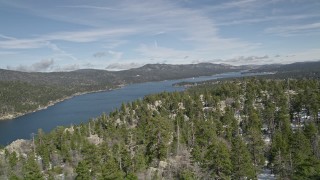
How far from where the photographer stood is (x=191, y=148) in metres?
86.1

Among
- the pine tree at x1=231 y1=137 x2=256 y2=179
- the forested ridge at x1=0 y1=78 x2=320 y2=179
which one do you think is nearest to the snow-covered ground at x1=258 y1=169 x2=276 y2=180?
the forested ridge at x1=0 y1=78 x2=320 y2=179

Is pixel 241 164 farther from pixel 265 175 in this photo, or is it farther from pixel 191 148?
pixel 191 148

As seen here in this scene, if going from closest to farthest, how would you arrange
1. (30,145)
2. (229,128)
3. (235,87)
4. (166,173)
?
(166,173)
(229,128)
(30,145)
(235,87)

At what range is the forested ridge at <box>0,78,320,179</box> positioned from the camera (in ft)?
189

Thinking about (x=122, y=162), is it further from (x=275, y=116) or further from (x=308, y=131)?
(x=275, y=116)

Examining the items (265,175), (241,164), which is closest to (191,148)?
(265,175)

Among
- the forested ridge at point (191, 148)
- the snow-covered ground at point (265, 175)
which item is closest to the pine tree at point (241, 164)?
the forested ridge at point (191, 148)

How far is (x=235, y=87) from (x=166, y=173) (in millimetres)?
92117

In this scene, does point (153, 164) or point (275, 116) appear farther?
point (275, 116)

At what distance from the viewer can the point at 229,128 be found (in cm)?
9012

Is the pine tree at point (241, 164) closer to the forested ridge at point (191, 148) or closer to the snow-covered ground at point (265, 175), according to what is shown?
the forested ridge at point (191, 148)

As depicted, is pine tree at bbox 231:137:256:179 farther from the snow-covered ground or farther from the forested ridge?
the snow-covered ground

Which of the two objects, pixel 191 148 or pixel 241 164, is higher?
pixel 241 164

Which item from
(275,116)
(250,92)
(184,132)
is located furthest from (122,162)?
(250,92)
